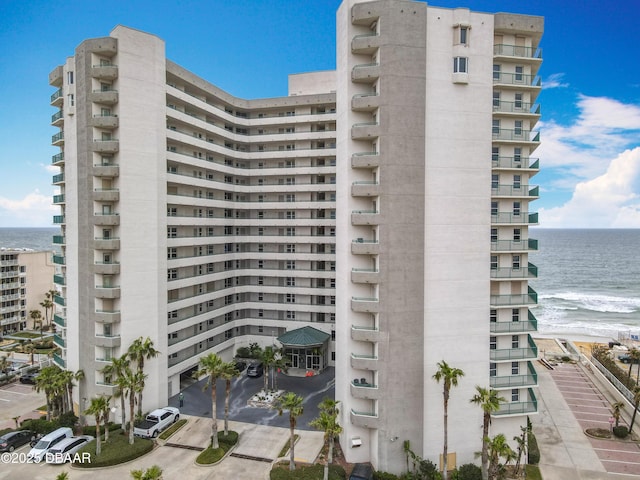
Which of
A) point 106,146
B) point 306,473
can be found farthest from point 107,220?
point 306,473

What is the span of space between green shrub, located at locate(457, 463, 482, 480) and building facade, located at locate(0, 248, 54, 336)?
80101mm

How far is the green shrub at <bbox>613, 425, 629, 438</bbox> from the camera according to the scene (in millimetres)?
38406

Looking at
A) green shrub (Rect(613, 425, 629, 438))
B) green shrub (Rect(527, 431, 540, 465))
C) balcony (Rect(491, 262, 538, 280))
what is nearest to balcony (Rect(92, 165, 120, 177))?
balcony (Rect(491, 262, 538, 280))

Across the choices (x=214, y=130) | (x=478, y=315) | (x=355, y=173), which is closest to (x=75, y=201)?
(x=214, y=130)

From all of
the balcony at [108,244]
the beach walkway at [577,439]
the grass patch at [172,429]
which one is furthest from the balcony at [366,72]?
the grass patch at [172,429]

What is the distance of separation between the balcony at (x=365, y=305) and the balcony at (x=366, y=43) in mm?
20456

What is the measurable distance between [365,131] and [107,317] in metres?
A: 29.8

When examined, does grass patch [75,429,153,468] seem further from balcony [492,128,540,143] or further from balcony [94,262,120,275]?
balcony [492,128,540,143]

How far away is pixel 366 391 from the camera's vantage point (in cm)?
3169

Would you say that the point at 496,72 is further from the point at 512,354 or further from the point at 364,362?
the point at 364,362

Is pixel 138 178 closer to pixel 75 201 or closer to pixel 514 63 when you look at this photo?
pixel 75 201

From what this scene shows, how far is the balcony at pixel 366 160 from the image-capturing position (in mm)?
31578

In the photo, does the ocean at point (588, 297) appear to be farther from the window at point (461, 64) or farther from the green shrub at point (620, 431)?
the window at point (461, 64)

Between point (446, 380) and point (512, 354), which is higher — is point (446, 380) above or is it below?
below
